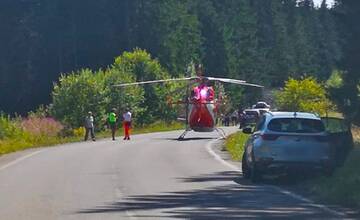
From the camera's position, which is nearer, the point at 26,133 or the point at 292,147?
the point at 292,147

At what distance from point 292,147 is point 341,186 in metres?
2.25

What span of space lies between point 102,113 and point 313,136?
4401 cm

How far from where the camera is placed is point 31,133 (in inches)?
2029

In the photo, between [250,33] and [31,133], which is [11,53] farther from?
[31,133]

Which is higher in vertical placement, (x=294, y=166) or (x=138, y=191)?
(x=294, y=166)

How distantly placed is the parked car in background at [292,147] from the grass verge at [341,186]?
45cm

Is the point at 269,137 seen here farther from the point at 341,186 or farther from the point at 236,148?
the point at 236,148

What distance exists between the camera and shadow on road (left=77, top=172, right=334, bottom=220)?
16.9m

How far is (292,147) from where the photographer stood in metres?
22.7

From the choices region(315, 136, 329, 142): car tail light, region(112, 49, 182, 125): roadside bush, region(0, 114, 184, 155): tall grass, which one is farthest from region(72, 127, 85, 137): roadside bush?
region(315, 136, 329, 142): car tail light

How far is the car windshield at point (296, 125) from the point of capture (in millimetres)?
23078

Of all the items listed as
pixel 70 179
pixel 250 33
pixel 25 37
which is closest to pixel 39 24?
pixel 25 37

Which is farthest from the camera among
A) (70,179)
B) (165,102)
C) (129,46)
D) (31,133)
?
(129,46)

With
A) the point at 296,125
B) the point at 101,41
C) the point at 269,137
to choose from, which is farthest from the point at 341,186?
the point at 101,41
